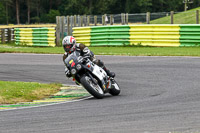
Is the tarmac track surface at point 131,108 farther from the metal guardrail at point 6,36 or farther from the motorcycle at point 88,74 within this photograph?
the metal guardrail at point 6,36

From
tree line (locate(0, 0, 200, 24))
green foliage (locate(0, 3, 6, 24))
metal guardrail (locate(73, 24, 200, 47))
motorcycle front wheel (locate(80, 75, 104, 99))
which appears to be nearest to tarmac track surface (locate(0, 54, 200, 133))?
motorcycle front wheel (locate(80, 75, 104, 99))

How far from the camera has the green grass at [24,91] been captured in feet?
34.1

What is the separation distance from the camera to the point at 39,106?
933 centimetres

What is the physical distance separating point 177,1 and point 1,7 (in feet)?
120

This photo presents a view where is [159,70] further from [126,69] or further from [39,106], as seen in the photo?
[39,106]

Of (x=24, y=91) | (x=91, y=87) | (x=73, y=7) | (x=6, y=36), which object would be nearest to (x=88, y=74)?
(x=91, y=87)

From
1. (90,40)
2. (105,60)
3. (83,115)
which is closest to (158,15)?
(90,40)

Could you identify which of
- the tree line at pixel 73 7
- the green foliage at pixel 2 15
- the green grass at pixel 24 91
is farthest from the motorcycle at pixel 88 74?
the green foliage at pixel 2 15

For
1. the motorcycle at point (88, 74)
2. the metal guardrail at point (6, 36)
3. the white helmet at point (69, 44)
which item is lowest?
the metal guardrail at point (6, 36)

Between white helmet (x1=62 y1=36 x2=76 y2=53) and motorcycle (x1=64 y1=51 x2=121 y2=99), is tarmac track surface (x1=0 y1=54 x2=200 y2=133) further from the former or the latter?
white helmet (x1=62 y1=36 x2=76 y2=53)

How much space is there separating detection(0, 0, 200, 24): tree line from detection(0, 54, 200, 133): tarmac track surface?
82479mm

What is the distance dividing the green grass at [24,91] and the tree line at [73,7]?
277ft

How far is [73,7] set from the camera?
10056 cm

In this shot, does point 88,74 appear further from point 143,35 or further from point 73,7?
point 73,7
